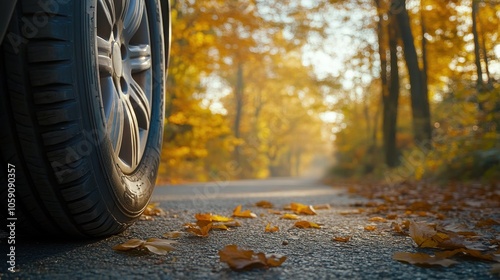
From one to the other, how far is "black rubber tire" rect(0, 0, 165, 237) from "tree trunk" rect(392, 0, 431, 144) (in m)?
10.9

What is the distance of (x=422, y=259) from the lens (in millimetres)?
1595

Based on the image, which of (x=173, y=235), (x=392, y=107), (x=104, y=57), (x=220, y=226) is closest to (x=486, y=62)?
(x=392, y=107)

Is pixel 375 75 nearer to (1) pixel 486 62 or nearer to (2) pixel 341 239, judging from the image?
(1) pixel 486 62

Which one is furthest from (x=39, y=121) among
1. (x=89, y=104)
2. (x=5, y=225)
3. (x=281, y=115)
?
(x=281, y=115)

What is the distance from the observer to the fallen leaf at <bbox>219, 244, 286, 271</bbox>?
4.89 ft

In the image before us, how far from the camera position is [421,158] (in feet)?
36.0

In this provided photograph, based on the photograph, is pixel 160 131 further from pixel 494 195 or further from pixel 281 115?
pixel 281 115

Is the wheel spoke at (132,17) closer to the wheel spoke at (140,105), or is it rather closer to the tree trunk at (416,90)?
the wheel spoke at (140,105)

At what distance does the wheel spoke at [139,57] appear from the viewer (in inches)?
93.2

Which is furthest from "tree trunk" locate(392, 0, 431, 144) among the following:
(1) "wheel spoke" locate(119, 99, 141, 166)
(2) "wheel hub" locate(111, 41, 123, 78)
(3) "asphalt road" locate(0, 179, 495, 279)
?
(2) "wheel hub" locate(111, 41, 123, 78)

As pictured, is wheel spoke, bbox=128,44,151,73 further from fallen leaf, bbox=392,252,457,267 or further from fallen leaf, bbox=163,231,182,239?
fallen leaf, bbox=392,252,457,267

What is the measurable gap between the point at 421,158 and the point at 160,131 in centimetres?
938

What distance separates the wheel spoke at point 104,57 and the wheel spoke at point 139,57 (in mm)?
382

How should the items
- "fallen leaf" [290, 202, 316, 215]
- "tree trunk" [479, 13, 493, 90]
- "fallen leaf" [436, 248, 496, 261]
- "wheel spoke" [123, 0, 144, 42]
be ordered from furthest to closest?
"tree trunk" [479, 13, 493, 90], "fallen leaf" [290, 202, 316, 215], "wheel spoke" [123, 0, 144, 42], "fallen leaf" [436, 248, 496, 261]
